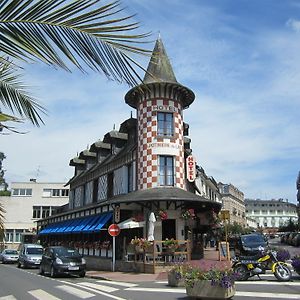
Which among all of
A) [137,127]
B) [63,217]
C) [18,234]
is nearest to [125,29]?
[137,127]

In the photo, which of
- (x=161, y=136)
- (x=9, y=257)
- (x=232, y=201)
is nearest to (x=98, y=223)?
(x=161, y=136)

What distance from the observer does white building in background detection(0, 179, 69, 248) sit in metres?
56.6

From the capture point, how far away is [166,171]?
75.2 feet

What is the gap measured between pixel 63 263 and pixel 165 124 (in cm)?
957

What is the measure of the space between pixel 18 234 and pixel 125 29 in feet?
190

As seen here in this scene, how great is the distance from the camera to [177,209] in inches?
874

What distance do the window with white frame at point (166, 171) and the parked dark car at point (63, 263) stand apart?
6.28 m

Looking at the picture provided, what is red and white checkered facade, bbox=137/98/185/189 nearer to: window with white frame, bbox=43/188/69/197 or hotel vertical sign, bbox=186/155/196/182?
hotel vertical sign, bbox=186/155/196/182

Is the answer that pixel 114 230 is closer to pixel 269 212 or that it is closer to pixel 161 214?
pixel 161 214

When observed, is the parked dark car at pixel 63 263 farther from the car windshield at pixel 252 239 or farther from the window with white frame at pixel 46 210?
the window with white frame at pixel 46 210

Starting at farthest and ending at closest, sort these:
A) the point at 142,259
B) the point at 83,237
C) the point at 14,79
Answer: the point at 83,237 < the point at 142,259 < the point at 14,79

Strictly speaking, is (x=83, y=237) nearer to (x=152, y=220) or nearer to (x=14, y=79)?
(x=152, y=220)

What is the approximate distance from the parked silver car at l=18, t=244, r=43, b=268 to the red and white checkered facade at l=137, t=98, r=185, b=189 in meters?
9.67

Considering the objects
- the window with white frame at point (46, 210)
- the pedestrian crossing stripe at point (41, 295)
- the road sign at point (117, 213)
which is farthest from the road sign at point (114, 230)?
the window with white frame at point (46, 210)
